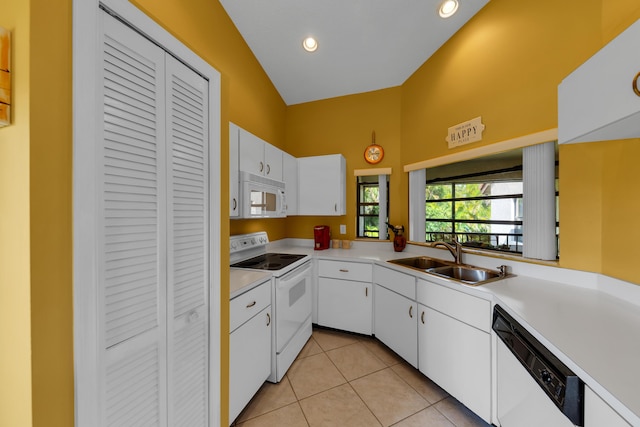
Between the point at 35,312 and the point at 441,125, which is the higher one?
the point at 441,125

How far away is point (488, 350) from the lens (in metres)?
1.36

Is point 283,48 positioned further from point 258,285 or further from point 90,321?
point 90,321

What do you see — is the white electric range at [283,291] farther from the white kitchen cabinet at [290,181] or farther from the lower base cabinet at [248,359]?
the white kitchen cabinet at [290,181]

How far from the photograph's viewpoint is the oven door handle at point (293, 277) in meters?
1.85

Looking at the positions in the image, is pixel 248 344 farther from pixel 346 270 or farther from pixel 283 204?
pixel 283 204

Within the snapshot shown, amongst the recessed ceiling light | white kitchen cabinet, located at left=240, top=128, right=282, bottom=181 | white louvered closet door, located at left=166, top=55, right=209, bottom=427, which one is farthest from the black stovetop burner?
the recessed ceiling light

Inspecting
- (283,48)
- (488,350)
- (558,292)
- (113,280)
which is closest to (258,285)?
(113,280)

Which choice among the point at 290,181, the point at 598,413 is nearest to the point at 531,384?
the point at 598,413

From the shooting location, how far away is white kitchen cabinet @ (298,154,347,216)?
2805 mm

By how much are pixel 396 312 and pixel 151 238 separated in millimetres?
1968

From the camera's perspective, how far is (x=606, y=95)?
2.63 ft

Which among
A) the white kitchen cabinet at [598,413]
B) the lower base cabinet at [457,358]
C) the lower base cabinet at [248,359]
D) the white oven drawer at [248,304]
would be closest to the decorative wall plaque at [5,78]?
the white oven drawer at [248,304]

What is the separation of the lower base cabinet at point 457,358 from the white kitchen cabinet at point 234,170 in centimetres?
164

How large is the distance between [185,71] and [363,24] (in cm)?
191
